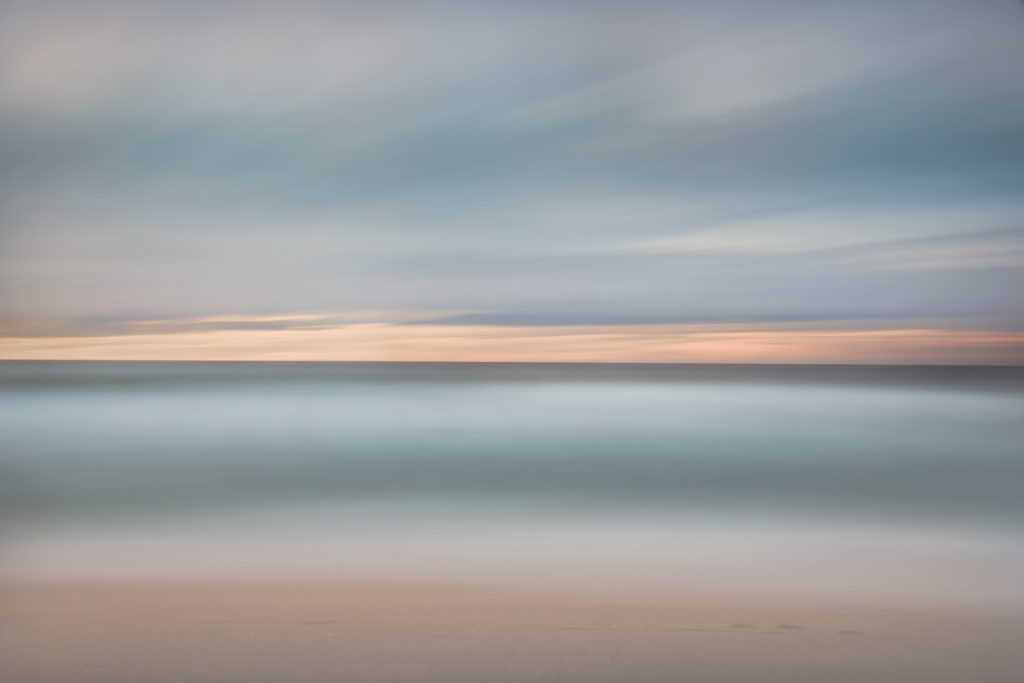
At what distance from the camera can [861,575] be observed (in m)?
3.16

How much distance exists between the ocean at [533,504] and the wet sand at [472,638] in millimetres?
267

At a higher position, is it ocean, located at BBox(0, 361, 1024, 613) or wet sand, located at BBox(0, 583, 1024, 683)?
wet sand, located at BBox(0, 583, 1024, 683)

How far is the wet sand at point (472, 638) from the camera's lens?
1960mm

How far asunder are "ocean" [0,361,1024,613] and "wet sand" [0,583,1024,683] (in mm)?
267

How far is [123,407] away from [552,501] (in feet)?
39.9

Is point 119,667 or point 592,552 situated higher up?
point 119,667

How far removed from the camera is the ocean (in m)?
3.21

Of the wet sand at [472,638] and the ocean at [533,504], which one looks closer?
the wet sand at [472,638]

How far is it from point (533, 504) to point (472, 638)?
9.58 ft

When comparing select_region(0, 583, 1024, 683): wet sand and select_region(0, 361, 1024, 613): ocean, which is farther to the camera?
select_region(0, 361, 1024, 613): ocean

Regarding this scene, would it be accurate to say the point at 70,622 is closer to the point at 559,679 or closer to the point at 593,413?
the point at 559,679

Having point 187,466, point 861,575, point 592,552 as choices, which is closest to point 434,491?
point 592,552

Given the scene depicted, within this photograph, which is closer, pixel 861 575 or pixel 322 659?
pixel 322 659

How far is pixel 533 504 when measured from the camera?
5141 millimetres
